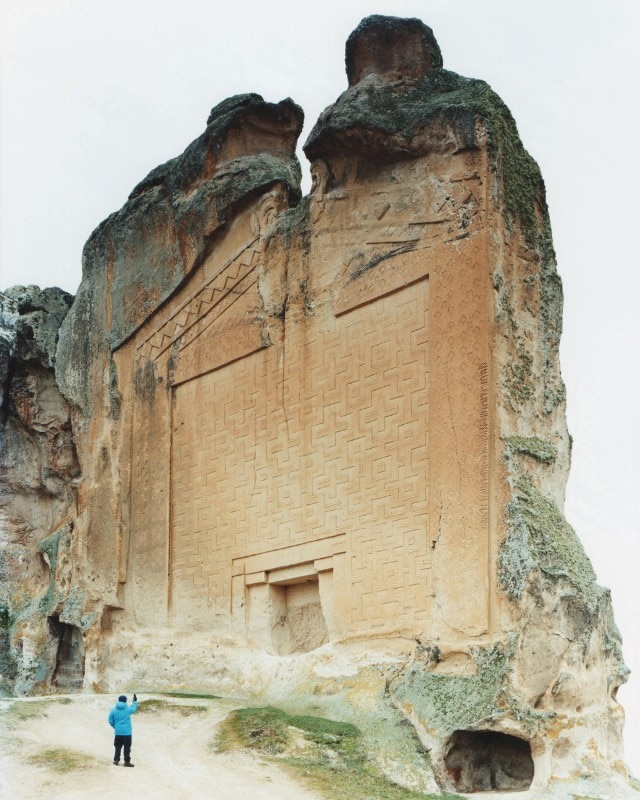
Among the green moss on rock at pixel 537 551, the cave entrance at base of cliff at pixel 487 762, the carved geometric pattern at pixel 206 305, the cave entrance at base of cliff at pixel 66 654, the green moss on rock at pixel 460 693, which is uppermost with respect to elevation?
the carved geometric pattern at pixel 206 305

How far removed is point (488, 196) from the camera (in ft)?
47.2

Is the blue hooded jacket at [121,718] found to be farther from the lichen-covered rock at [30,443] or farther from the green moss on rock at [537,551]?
the lichen-covered rock at [30,443]

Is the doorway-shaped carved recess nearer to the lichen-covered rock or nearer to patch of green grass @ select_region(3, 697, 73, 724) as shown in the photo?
patch of green grass @ select_region(3, 697, 73, 724)

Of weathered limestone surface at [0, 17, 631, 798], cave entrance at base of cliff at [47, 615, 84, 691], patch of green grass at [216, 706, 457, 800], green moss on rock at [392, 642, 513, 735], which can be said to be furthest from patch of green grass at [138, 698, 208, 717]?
cave entrance at base of cliff at [47, 615, 84, 691]

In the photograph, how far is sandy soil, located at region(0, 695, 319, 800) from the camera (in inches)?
459

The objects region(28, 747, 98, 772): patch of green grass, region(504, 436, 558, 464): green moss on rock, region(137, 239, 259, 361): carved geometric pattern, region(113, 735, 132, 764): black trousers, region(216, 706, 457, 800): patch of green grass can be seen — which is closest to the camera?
region(28, 747, 98, 772): patch of green grass

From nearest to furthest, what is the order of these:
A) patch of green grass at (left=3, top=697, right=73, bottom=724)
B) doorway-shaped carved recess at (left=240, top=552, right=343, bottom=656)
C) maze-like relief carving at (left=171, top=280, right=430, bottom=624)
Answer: patch of green grass at (left=3, top=697, right=73, bottom=724) → maze-like relief carving at (left=171, top=280, right=430, bottom=624) → doorway-shaped carved recess at (left=240, top=552, right=343, bottom=656)

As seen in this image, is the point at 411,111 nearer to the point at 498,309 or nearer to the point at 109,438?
the point at 498,309

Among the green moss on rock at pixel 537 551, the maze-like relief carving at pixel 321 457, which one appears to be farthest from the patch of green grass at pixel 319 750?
the green moss on rock at pixel 537 551

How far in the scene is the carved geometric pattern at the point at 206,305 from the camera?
1672 centimetres

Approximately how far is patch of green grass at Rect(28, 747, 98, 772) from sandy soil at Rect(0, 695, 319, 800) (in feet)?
0.19

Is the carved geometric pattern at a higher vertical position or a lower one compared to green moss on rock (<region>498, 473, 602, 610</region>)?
higher

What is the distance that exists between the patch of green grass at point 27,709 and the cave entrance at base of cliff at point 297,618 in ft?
7.74

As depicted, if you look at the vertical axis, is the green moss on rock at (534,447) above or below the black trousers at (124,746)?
above
